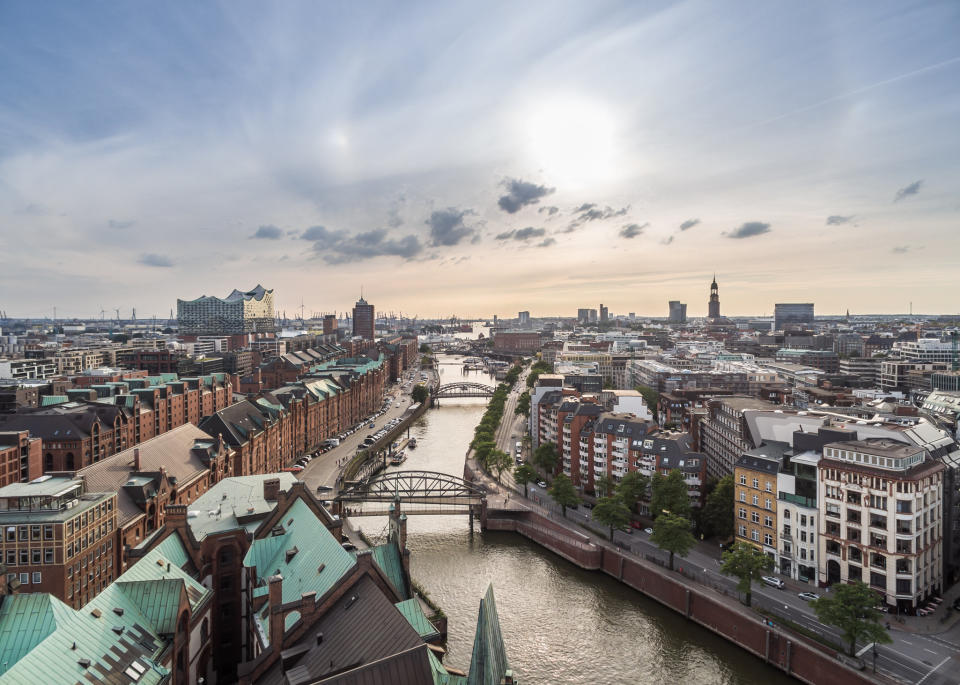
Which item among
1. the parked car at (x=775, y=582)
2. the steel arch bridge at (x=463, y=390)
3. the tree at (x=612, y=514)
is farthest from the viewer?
the steel arch bridge at (x=463, y=390)

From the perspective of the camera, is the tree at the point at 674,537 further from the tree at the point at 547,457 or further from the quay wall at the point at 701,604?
the tree at the point at 547,457

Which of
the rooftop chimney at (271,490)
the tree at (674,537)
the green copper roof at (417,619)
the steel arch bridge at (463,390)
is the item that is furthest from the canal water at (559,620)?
the steel arch bridge at (463,390)

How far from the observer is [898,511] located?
4138 centimetres

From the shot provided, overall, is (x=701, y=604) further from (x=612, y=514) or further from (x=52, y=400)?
(x=52, y=400)

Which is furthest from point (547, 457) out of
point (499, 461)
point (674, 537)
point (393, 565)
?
point (393, 565)

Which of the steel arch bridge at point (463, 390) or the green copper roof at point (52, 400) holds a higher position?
the green copper roof at point (52, 400)

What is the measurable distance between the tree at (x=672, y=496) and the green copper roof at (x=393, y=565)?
27.8 meters

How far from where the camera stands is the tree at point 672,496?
5447cm

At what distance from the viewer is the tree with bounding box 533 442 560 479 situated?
2940 inches

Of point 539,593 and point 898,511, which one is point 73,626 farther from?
point 898,511

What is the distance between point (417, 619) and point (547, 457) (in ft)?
150

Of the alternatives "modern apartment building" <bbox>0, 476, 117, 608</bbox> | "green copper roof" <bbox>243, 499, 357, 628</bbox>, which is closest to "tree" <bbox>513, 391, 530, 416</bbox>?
"green copper roof" <bbox>243, 499, 357, 628</bbox>

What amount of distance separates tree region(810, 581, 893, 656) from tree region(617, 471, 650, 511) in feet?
76.7

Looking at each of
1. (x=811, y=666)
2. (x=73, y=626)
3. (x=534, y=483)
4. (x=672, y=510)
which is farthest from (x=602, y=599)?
(x=73, y=626)
